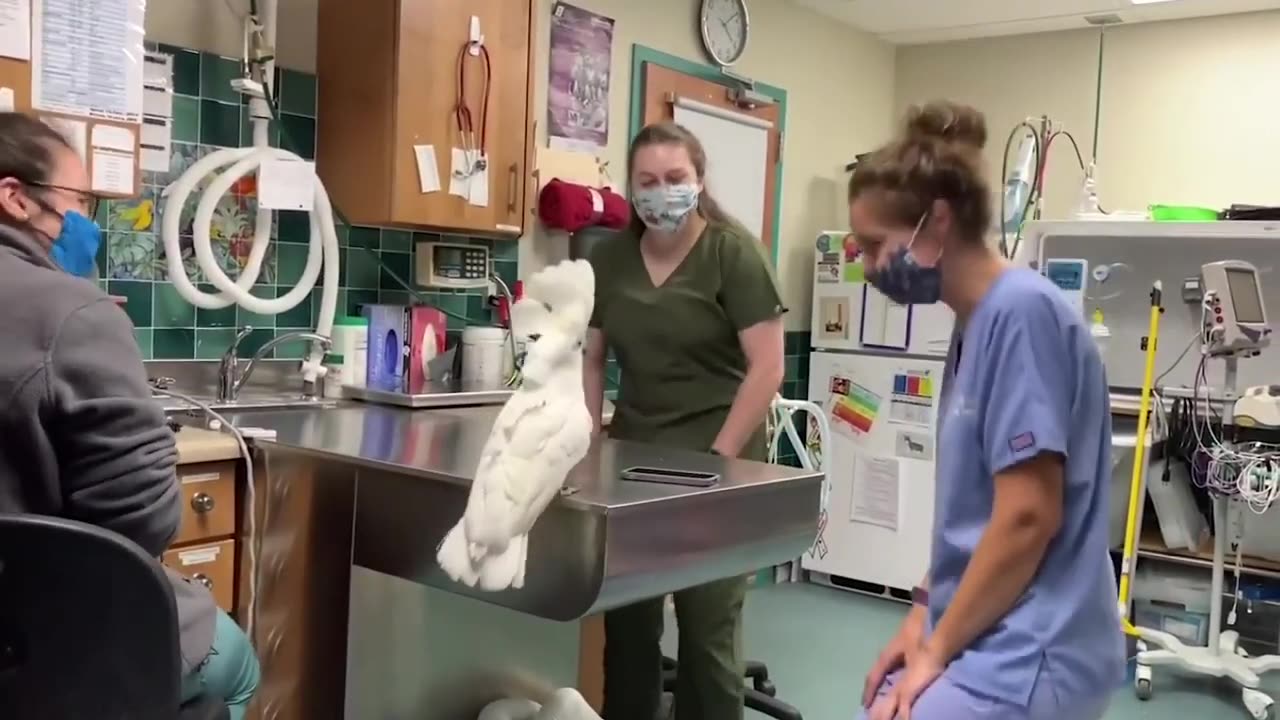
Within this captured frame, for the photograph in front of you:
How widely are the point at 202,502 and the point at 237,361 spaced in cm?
73

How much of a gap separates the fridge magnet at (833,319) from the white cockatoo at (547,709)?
8.15ft

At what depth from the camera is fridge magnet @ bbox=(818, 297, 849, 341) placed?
438 cm

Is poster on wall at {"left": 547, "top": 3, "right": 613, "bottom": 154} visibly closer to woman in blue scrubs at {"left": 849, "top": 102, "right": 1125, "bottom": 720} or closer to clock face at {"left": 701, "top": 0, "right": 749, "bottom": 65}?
clock face at {"left": 701, "top": 0, "right": 749, "bottom": 65}

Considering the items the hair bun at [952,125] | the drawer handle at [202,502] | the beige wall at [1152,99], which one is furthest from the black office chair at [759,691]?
the beige wall at [1152,99]

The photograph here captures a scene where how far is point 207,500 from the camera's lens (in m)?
1.99

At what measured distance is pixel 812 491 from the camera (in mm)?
1933

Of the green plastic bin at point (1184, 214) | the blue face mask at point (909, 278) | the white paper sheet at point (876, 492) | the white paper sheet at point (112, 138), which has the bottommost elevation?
the white paper sheet at point (876, 492)

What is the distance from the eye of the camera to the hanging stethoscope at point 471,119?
2795 millimetres

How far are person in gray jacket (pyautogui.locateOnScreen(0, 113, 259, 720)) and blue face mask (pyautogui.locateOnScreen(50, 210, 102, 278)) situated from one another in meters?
0.25

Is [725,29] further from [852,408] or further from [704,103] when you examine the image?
[852,408]

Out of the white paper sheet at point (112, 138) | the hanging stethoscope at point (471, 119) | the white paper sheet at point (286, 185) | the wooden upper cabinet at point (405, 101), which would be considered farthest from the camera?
the hanging stethoscope at point (471, 119)

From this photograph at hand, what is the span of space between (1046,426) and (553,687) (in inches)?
56.7

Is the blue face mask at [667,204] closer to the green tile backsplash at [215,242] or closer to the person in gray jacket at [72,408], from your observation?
the green tile backsplash at [215,242]

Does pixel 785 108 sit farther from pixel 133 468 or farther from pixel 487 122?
pixel 133 468
